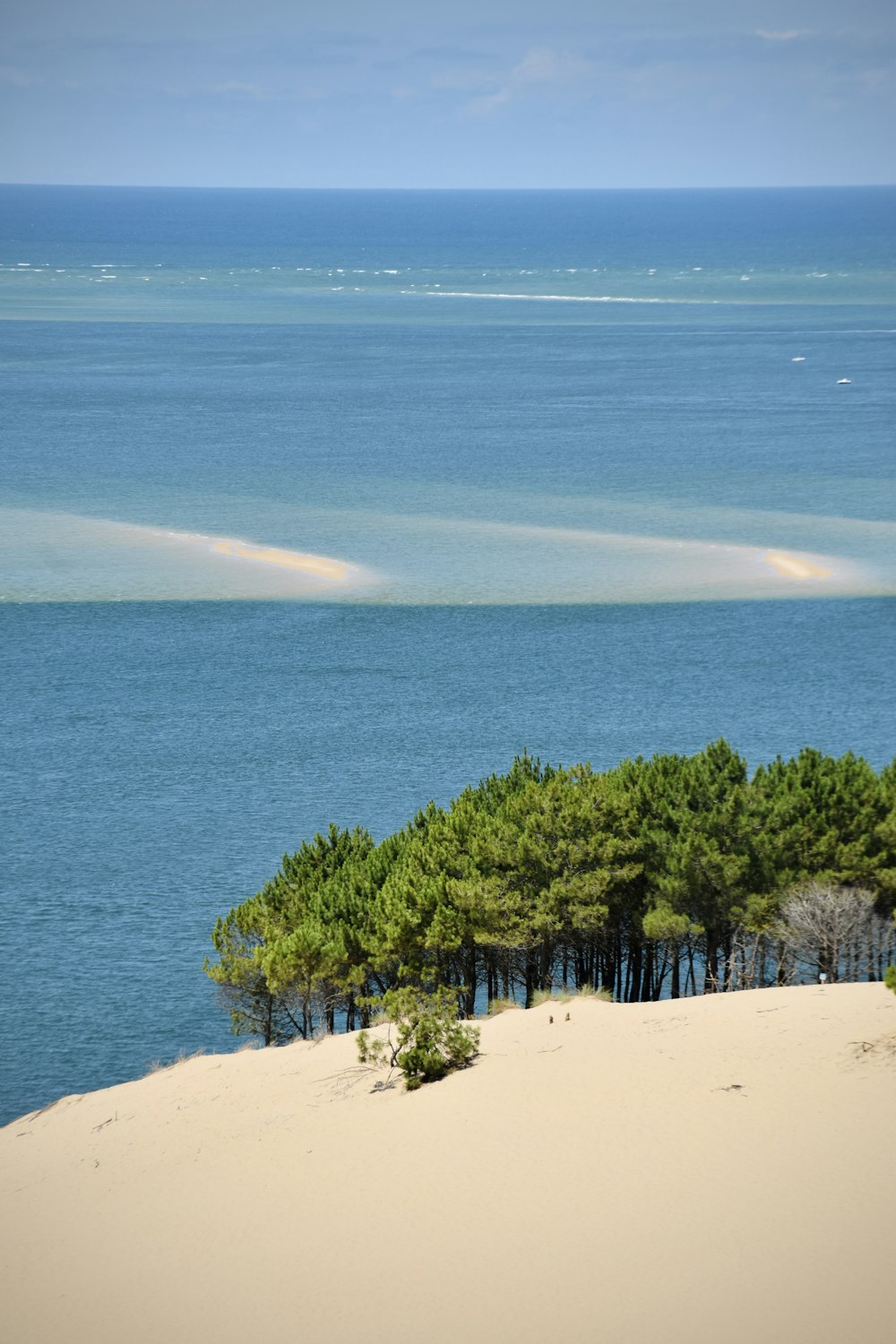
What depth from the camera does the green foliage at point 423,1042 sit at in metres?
27.1

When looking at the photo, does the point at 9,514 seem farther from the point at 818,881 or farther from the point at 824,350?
the point at 824,350

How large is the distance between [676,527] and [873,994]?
7459 cm

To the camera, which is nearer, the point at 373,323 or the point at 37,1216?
the point at 37,1216

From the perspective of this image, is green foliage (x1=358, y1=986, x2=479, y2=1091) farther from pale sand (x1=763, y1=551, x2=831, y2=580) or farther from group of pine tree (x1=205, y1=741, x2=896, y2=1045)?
pale sand (x1=763, y1=551, x2=831, y2=580)

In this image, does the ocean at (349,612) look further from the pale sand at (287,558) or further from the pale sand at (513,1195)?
the pale sand at (513,1195)

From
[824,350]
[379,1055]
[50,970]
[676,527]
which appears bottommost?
[50,970]

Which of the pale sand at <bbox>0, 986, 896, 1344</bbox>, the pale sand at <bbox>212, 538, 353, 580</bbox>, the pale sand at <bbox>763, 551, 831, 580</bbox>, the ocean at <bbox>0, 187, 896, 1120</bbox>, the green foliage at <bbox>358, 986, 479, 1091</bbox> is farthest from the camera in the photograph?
the pale sand at <bbox>212, 538, 353, 580</bbox>

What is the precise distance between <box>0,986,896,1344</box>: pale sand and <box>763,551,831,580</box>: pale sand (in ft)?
209

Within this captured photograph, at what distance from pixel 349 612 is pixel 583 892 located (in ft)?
169

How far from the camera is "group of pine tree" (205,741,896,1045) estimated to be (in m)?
32.6

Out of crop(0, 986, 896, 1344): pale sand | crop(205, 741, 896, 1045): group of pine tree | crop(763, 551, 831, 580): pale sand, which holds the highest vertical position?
crop(763, 551, 831, 580): pale sand

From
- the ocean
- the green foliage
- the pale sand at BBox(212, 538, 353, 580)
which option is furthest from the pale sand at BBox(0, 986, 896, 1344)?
the pale sand at BBox(212, 538, 353, 580)

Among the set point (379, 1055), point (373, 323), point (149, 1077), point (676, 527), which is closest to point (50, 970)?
point (149, 1077)

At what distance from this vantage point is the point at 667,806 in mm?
35594
